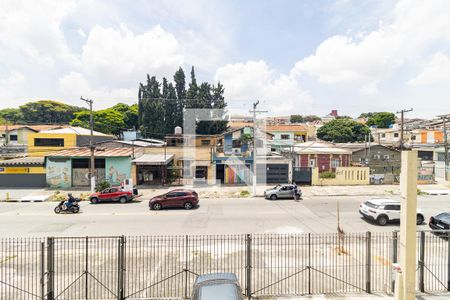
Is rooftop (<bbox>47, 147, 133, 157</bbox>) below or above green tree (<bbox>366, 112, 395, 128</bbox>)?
below

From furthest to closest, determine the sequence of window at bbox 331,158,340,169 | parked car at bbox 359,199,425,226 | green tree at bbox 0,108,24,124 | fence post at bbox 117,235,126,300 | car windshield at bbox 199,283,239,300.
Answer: green tree at bbox 0,108,24,124
window at bbox 331,158,340,169
parked car at bbox 359,199,425,226
fence post at bbox 117,235,126,300
car windshield at bbox 199,283,239,300

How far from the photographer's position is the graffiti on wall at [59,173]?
29469mm

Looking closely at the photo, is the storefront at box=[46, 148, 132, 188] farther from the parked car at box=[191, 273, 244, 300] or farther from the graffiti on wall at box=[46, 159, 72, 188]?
the parked car at box=[191, 273, 244, 300]

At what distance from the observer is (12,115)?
3366 inches

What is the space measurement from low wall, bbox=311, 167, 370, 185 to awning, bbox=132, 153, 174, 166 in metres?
16.7

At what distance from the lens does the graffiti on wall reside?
2947cm

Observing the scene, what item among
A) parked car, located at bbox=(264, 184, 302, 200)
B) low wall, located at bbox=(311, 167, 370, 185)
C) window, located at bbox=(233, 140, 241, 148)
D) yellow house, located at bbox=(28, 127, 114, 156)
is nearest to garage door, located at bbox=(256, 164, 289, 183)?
low wall, located at bbox=(311, 167, 370, 185)

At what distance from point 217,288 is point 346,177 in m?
27.2

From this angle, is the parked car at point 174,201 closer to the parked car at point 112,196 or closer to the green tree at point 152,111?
the parked car at point 112,196

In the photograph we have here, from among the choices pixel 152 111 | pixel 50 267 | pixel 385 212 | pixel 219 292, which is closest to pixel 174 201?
pixel 50 267

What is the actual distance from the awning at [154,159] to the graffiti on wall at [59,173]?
7488 millimetres

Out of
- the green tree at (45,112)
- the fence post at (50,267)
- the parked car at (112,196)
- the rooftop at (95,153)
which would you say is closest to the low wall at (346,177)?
the parked car at (112,196)

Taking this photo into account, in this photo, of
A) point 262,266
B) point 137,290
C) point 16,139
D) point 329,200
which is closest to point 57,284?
point 137,290

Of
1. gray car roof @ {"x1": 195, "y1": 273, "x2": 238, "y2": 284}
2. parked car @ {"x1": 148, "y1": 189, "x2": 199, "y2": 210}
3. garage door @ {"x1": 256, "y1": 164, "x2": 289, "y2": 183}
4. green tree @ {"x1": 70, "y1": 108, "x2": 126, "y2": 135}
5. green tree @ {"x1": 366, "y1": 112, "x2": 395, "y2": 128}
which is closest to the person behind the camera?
gray car roof @ {"x1": 195, "y1": 273, "x2": 238, "y2": 284}
